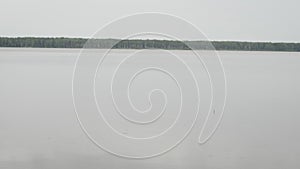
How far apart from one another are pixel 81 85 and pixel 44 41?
16949 millimetres

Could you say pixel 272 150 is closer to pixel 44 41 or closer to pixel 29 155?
pixel 29 155

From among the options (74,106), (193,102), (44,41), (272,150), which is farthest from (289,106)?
(44,41)

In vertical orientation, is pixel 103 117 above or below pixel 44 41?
above

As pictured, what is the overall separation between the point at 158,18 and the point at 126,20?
0.20 m

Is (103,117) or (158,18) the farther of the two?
(103,117)

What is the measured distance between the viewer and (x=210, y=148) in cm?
241

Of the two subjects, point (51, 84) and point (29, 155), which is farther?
point (51, 84)

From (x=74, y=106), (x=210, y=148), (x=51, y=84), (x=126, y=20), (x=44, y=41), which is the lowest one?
(x=44, y=41)

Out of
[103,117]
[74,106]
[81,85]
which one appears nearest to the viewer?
[81,85]

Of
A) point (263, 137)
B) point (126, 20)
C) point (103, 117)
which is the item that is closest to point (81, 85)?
point (103, 117)

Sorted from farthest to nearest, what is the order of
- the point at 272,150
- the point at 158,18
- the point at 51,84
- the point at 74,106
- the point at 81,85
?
the point at 51,84, the point at 74,106, the point at 81,85, the point at 158,18, the point at 272,150

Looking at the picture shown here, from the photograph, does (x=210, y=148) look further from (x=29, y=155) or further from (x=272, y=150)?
(x=29, y=155)

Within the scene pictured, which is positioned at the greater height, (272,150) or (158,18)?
(158,18)

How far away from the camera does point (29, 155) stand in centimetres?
217
